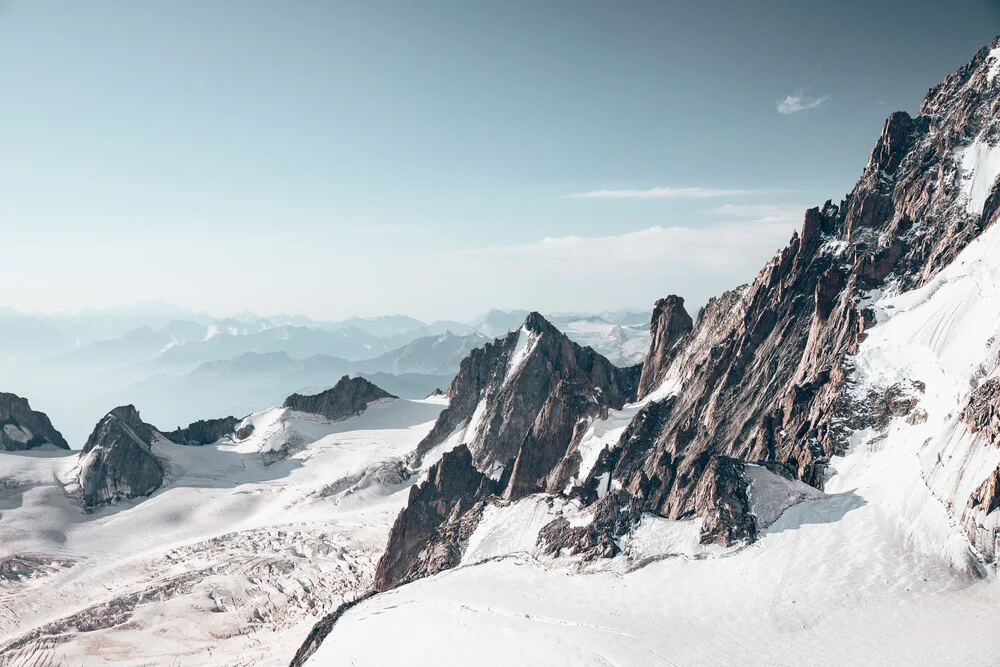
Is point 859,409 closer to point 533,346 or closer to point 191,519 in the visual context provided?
point 533,346

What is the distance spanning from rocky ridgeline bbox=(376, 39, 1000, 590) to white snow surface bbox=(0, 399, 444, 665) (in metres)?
21.0

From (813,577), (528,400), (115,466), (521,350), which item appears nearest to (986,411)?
(813,577)

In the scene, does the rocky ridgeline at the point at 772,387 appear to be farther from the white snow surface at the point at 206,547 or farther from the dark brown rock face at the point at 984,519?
the white snow surface at the point at 206,547

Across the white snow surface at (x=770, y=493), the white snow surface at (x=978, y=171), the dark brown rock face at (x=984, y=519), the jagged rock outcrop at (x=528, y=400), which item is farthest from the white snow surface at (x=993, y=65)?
the jagged rock outcrop at (x=528, y=400)

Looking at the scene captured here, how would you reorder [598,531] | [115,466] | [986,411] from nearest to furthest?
[986,411], [598,531], [115,466]

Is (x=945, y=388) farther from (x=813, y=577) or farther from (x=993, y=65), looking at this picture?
(x=993, y=65)

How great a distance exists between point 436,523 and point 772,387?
210 feet

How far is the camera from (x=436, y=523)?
112 meters

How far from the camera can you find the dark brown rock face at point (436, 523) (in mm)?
87938

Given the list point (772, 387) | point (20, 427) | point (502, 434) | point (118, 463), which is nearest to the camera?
point (772, 387)

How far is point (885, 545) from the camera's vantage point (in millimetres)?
62812

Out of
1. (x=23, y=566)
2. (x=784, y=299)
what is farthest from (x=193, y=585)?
(x=784, y=299)

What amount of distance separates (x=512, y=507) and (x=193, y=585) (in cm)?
6142

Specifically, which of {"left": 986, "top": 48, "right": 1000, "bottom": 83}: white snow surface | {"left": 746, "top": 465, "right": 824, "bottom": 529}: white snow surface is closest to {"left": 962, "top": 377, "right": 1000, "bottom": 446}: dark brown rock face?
{"left": 746, "top": 465, "right": 824, "bottom": 529}: white snow surface
